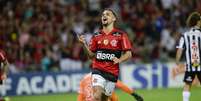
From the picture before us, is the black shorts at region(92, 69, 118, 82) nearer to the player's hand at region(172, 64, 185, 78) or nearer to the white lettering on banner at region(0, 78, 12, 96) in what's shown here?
the white lettering on banner at region(0, 78, 12, 96)

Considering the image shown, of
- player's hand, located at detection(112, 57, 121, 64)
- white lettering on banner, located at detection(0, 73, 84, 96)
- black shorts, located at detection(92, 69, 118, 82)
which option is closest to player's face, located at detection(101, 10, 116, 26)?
player's hand, located at detection(112, 57, 121, 64)

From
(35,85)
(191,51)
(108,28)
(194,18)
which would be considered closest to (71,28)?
(35,85)

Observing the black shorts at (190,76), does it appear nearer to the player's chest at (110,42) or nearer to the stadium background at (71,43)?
the player's chest at (110,42)

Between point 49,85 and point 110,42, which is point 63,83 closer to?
point 49,85

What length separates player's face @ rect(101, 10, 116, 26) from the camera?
448 inches

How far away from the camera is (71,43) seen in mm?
22656

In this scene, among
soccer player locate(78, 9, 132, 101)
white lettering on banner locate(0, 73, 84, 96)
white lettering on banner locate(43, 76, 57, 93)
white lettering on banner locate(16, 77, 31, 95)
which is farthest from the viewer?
white lettering on banner locate(43, 76, 57, 93)

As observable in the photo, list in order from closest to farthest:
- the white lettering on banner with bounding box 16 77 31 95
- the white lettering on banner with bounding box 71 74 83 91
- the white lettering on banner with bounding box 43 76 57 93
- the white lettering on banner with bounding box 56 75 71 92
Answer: the white lettering on banner with bounding box 16 77 31 95 → the white lettering on banner with bounding box 43 76 57 93 → the white lettering on banner with bounding box 56 75 71 92 → the white lettering on banner with bounding box 71 74 83 91

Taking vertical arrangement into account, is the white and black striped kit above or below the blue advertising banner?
above

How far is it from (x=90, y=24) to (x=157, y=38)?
8.73ft

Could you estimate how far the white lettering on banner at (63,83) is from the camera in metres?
21.3

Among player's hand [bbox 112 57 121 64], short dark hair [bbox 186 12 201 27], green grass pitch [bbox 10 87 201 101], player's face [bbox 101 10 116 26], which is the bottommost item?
green grass pitch [bbox 10 87 201 101]

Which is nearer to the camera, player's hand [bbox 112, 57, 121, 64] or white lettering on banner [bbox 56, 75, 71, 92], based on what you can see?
player's hand [bbox 112, 57, 121, 64]

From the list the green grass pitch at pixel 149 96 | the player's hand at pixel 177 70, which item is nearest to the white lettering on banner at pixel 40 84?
the green grass pitch at pixel 149 96
